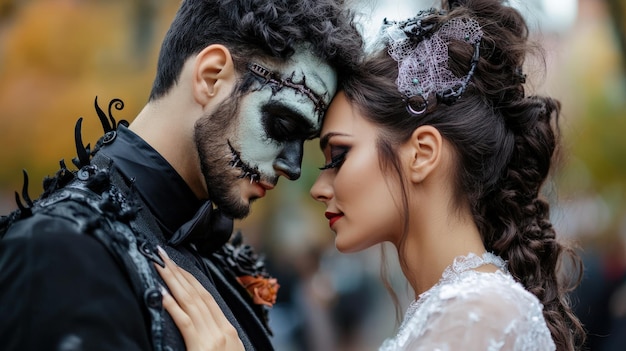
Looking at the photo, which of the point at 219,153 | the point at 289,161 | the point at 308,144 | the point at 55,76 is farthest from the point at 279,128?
the point at 308,144

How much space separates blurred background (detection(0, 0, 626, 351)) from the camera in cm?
714

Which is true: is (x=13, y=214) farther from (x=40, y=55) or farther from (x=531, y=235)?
(x=40, y=55)

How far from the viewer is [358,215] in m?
2.92

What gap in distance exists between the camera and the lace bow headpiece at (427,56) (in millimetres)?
2898

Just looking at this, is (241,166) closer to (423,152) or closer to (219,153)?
(219,153)

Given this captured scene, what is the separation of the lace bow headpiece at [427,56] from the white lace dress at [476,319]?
0.66 m

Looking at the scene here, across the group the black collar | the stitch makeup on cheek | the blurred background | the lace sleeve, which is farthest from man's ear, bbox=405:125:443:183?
the blurred background

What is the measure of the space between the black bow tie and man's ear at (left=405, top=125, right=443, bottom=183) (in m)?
0.73

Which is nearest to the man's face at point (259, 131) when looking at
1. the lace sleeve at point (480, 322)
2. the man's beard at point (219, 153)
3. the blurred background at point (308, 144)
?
the man's beard at point (219, 153)

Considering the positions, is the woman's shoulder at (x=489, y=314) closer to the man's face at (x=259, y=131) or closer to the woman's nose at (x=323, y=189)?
the woman's nose at (x=323, y=189)

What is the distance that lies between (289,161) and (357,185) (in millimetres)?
266

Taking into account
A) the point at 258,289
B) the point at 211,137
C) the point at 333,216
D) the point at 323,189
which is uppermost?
the point at 211,137

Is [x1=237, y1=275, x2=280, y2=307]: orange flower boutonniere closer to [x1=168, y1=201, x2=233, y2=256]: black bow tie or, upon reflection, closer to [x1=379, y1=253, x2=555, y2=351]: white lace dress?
[x1=168, y1=201, x2=233, y2=256]: black bow tie

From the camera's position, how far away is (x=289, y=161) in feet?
9.61
